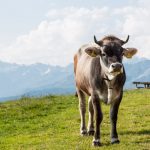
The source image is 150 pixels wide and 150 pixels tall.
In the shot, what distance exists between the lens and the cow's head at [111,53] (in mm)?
14169

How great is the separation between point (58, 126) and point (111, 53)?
7.86m

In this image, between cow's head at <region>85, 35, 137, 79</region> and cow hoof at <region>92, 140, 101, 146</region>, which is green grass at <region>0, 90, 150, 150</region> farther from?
cow's head at <region>85, 35, 137, 79</region>

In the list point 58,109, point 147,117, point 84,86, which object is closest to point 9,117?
point 58,109

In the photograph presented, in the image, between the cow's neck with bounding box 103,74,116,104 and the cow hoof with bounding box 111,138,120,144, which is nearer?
the cow's neck with bounding box 103,74,116,104

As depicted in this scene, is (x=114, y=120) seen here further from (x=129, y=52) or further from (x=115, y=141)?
(x=129, y=52)

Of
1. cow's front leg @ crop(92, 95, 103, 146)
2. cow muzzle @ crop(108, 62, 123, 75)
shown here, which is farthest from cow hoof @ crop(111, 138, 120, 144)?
cow muzzle @ crop(108, 62, 123, 75)

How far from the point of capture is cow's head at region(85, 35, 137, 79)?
14.2 meters

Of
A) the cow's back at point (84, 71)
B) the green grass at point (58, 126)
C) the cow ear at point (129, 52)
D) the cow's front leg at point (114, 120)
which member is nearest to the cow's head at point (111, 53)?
the cow ear at point (129, 52)

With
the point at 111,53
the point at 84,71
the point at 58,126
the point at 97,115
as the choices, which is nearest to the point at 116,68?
the point at 111,53

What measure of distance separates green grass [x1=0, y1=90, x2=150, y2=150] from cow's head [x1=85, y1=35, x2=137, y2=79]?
7.93ft

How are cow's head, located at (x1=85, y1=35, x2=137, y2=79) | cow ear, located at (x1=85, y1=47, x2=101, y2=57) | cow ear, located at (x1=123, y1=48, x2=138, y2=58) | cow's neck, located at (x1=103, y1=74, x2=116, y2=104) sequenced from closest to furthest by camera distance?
1. cow's head, located at (x1=85, y1=35, x2=137, y2=79)
2. cow's neck, located at (x1=103, y1=74, x2=116, y2=104)
3. cow ear, located at (x1=85, y1=47, x2=101, y2=57)
4. cow ear, located at (x1=123, y1=48, x2=138, y2=58)

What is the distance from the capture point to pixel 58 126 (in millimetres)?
21672

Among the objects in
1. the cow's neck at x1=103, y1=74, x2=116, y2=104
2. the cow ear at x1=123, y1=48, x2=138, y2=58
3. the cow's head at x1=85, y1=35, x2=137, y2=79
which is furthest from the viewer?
the cow ear at x1=123, y1=48, x2=138, y2=58

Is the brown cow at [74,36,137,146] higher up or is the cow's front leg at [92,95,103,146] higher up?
the brown cow at [74,36,137,146]
